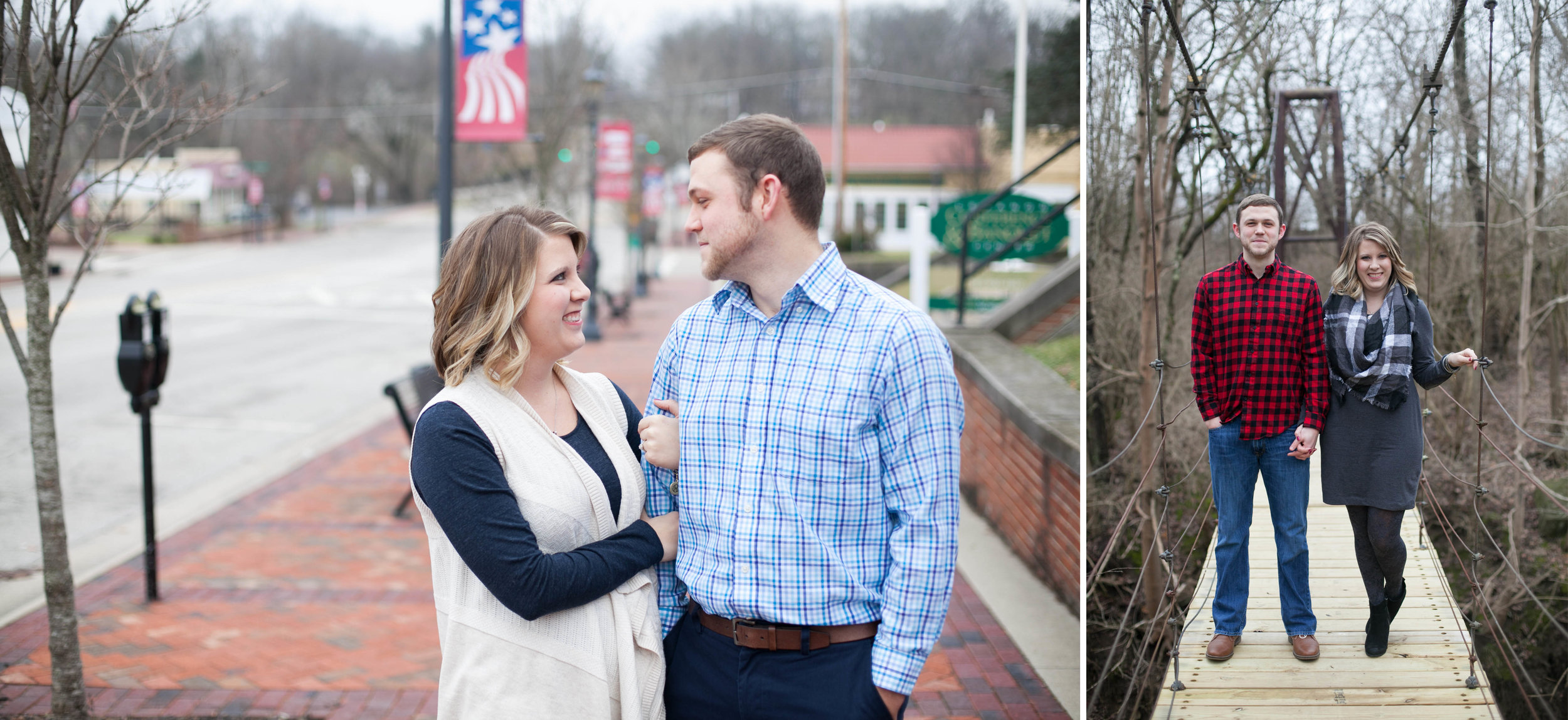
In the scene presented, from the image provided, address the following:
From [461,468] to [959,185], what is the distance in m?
30.9

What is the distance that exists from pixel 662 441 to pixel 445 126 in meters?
7.85

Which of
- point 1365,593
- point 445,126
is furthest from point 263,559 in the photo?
point 1365,593

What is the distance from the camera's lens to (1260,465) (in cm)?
224

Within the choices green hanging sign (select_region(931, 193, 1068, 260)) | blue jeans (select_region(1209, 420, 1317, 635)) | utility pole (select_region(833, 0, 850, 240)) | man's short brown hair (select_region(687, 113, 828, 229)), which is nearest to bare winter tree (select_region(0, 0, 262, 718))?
man's short brown hair (select_region(687, 113, 828, 229))

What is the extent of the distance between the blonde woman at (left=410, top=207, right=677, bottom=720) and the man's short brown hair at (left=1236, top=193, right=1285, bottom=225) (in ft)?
4.21

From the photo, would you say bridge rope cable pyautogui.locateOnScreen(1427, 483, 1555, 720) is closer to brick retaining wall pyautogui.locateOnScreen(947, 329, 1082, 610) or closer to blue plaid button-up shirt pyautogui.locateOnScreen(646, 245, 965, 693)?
blue plaid button-up shirt pyautogui.locateOnScreen(646, 245, 965, 693)

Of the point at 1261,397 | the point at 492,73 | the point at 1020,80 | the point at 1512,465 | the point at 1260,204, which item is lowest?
the point at 1512,465

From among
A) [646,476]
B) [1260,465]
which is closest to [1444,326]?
[1260,465]

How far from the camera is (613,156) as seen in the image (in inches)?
821

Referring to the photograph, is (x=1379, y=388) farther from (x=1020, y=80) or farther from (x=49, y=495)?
(x=1020, y=80)

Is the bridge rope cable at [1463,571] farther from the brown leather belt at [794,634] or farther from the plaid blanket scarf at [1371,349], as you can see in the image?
the brown leather belt at [794,634]

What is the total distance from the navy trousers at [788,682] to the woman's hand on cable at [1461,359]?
1175 mm

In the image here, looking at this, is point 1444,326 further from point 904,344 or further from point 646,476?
point 646,476

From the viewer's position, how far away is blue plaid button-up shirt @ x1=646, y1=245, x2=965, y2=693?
204 centimetres
